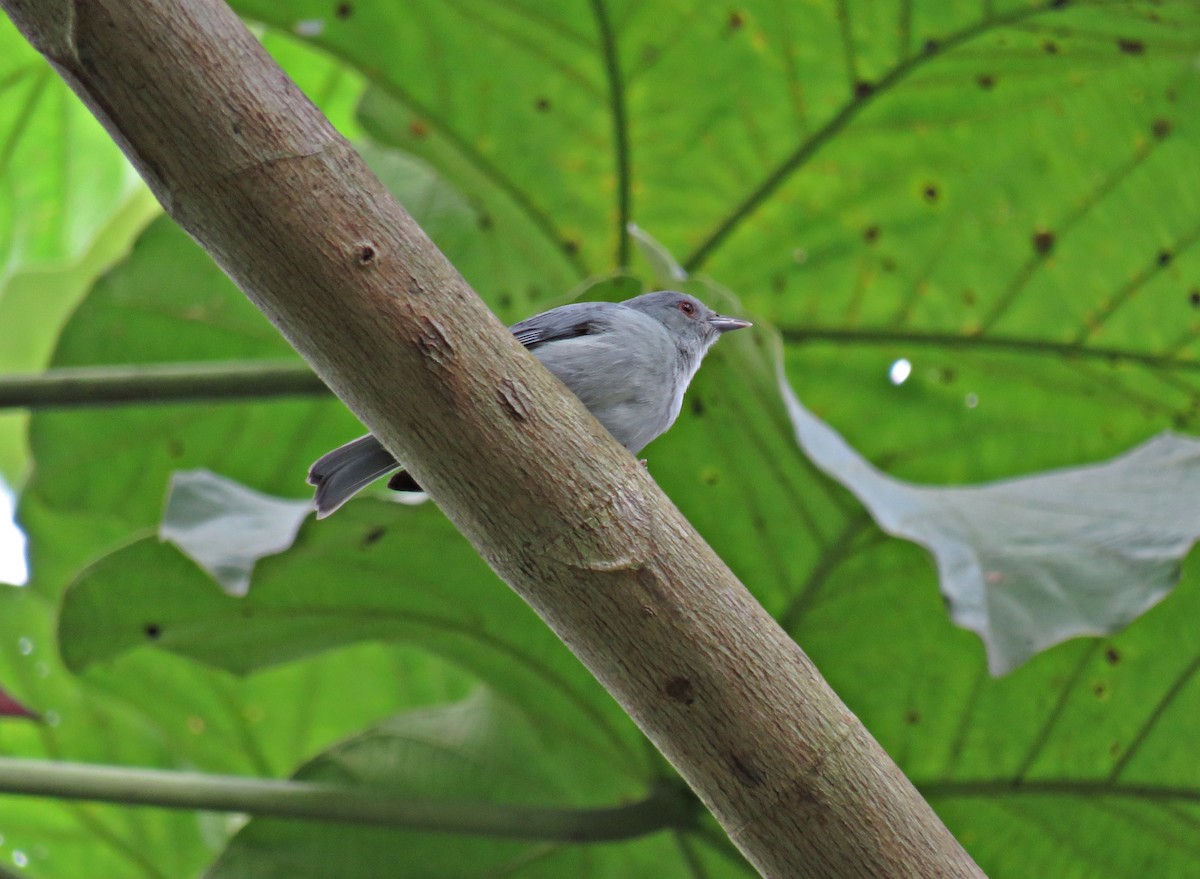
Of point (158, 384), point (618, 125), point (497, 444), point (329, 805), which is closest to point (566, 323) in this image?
point (618, 125)

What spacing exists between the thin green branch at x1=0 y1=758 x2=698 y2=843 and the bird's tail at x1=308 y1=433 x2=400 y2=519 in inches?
22.2

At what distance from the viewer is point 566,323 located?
6.83ft

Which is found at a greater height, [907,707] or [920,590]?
[920,590]

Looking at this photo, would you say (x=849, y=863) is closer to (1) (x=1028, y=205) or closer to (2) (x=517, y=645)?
(2) (x=517, y=645)

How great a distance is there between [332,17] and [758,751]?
173cm

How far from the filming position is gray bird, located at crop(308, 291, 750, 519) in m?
1.67

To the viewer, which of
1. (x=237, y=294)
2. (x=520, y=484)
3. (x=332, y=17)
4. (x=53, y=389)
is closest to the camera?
(x=520, y=484)

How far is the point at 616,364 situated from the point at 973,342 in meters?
0.97

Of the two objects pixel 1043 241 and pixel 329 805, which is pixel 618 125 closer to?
pixel 1043 241

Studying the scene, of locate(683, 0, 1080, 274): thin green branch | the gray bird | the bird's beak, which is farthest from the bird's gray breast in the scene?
locate(683, 0, 1080, 274): thin green branch

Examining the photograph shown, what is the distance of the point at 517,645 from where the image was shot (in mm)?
2215

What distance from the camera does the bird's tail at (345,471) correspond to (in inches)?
64.6

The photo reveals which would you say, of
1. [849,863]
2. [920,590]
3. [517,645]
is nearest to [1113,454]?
[920,590]

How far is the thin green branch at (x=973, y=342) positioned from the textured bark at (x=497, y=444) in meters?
1.45
